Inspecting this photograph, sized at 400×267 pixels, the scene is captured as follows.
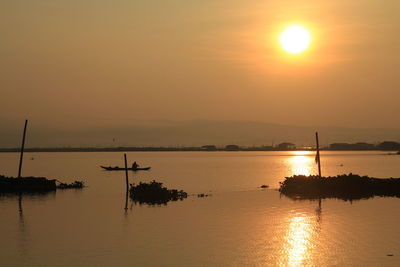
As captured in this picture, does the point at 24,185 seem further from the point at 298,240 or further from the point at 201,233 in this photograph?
the point at 298,240

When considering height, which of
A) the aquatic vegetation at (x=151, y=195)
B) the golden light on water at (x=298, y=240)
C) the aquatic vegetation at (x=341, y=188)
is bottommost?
the golden light on water at (x=298, y=240)

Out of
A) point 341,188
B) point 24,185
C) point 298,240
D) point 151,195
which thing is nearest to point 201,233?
point 298,240

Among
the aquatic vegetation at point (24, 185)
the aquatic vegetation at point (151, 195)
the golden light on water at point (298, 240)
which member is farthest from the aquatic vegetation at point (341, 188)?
the aquatic vegetation at point (24, 185)

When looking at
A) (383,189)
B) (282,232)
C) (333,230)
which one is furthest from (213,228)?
(383,189)

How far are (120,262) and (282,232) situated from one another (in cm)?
1392

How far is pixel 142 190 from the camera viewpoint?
63.5 metres

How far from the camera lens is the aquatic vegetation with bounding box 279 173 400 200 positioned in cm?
7006

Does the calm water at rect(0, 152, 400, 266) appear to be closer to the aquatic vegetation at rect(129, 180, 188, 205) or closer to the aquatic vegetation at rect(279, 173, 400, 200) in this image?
the aquatic vegetation at rect(129, 180, 188, 205)

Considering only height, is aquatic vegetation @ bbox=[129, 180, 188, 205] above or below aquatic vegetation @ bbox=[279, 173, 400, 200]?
below

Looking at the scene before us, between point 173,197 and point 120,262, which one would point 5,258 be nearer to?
point 120,262

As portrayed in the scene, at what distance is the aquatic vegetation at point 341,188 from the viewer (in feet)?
230

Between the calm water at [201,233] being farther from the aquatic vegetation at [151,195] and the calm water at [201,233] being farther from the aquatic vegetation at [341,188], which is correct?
the aquatic vegetation at [341,188]

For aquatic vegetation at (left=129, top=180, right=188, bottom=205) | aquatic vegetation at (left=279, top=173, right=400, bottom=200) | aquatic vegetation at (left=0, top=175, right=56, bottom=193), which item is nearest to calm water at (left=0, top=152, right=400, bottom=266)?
aquatic vegetation at (left=129, top=180, right=188, bottom=205)

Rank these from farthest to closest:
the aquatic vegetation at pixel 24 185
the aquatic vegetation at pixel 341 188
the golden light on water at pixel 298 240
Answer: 1. the aquatic vegetation at pixel 24 185
2. the aquatic vegetation at pixel 341 188
3. the golden light on water at pixel 298 240
